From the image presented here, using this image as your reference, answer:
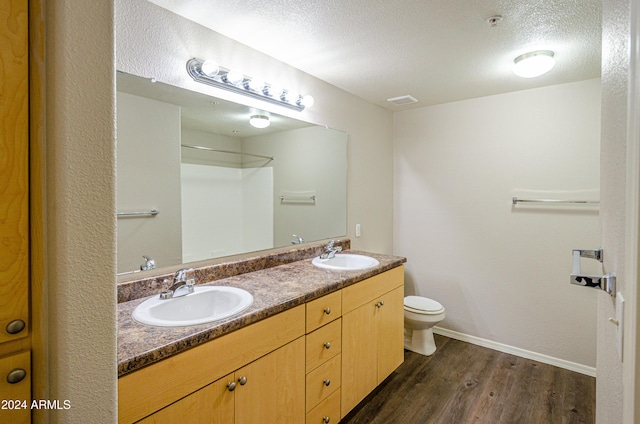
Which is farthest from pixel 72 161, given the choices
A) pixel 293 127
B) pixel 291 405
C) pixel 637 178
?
pixel 293 127

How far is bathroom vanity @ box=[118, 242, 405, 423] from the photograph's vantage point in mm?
971

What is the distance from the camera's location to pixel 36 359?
0.59m

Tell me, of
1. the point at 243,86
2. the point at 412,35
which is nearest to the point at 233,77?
the point at 243,86

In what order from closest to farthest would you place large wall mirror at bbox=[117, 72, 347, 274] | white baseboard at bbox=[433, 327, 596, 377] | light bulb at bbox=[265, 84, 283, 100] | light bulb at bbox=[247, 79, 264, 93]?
large wall mirror at bbox=[117, 72, 347, 274] → light bulb at bbox=[247, 79, 264, 93] → light bulb at bbox=[265, 84, 283, 100] → white baseboard at bbox=[433, 327, 596, 377]

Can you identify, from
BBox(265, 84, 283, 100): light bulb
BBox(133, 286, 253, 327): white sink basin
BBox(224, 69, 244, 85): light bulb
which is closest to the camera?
BBox(133, 286, 253, 327): white sink basin

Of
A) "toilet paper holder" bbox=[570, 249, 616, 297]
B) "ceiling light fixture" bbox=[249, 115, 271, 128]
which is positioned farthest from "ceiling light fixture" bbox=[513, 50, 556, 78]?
"ceiling light fixture" bbox=[249, 115, 271, 128]

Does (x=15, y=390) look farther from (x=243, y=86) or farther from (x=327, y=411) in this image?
(x=243, y=86)

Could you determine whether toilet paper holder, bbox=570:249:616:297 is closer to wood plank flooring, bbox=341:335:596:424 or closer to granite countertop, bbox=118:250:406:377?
granite countertop, bbox=118:250:406:377

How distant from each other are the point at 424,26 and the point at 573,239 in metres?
2.01

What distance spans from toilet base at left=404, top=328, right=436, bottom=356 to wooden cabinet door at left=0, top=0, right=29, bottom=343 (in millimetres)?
2710

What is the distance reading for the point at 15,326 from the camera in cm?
57

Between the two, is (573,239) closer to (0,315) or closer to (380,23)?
(380,23)

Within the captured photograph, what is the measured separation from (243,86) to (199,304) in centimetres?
126

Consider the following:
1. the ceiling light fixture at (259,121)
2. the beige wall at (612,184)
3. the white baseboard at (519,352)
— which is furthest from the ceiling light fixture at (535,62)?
the white baseboard at (519,352)
